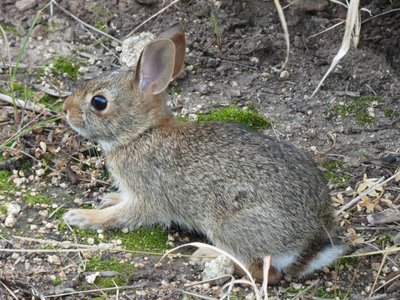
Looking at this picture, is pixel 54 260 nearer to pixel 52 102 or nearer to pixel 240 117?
pixel 52 102

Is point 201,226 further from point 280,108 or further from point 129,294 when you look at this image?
point 280,108

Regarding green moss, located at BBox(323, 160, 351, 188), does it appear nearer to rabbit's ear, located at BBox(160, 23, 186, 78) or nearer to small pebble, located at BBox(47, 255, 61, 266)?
rabbit's ear, located at BBox(160, 23, 186, 78)

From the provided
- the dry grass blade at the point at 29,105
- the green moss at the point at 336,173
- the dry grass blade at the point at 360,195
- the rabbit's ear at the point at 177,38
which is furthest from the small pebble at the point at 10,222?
the green moss at the point at 336,173

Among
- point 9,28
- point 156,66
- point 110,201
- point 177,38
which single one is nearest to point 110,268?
point 110,201

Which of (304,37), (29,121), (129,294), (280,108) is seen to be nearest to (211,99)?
(280,108)

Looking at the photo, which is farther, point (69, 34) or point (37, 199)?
point (69, 34)

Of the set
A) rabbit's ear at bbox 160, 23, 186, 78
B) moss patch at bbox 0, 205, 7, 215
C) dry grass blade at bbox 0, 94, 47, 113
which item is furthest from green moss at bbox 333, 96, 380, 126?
moss patch at bbox 0, 205, 7, 215
